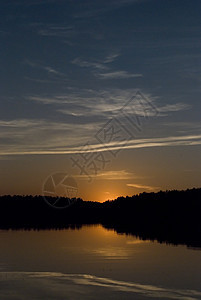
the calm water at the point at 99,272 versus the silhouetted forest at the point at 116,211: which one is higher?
the silhouetted forest at the point at 116,211

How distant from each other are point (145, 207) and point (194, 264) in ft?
219

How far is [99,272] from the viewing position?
767 inches

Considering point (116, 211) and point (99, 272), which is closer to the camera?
point (99, 272)

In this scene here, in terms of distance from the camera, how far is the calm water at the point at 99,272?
1552cm

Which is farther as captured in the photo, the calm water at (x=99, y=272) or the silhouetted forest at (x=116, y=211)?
the silhouetted forest at (x=116, y=211)

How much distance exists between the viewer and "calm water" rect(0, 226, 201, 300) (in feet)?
50.9

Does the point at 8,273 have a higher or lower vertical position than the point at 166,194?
lower

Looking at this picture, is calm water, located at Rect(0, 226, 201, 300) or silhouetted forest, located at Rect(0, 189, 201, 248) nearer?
calm water, located at Rect(0, 226, 201, 300)

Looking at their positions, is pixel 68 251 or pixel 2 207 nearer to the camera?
pixel 68 251

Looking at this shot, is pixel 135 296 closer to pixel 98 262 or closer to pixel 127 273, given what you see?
pixel 127 273

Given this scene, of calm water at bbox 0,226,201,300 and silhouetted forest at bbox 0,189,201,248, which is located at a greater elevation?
silhouetted forest at bbox 0,189,201,248

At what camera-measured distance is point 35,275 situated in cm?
1902

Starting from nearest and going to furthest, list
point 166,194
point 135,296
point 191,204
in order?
point 135,296, point 191,204, point 166,194

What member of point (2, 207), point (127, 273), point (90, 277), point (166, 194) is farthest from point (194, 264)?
point (2, 207)
